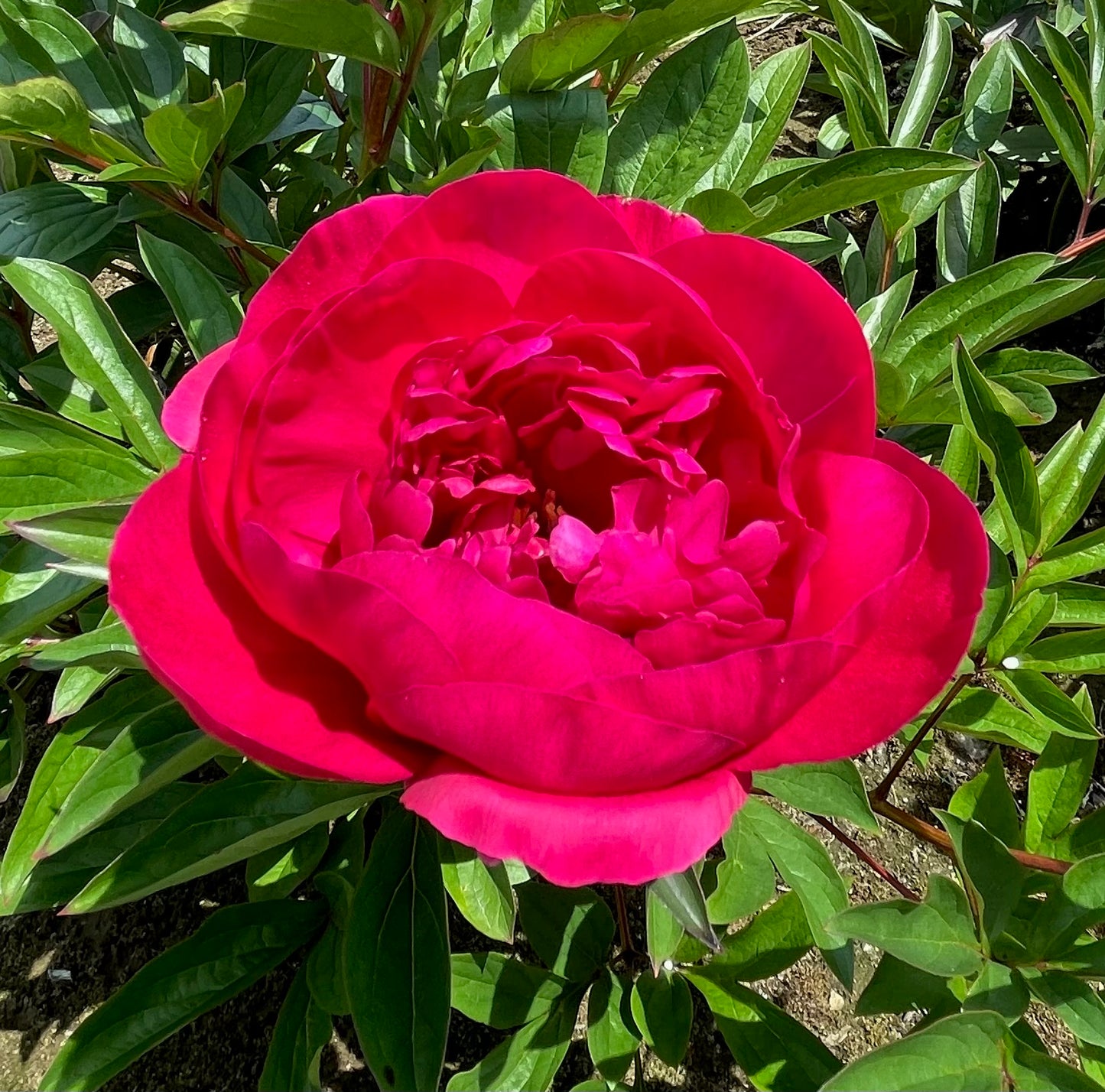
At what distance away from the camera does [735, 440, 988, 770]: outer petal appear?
0.49m

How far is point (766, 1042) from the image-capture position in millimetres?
896

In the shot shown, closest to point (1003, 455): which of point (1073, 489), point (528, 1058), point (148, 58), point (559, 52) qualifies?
point (1073, 489)

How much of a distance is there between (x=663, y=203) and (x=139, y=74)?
0.48 m

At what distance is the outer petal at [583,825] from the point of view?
428 mm

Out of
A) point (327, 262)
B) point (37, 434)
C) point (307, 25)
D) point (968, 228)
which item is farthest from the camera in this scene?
point (968, 228)

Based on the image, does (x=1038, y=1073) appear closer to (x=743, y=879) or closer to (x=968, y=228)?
(x=743, y=879)

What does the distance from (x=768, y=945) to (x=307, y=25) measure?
871 mm

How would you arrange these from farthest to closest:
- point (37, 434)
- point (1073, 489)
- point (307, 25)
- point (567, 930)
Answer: point (567, 930), point (1073, 489), point (37, 434), point (307, 25)

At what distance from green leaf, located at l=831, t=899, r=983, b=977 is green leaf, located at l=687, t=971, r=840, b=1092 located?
257 mm

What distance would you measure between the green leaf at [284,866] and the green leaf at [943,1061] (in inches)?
21.3

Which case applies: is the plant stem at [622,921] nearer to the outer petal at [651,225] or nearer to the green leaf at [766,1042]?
the green leaf at [766,1042]

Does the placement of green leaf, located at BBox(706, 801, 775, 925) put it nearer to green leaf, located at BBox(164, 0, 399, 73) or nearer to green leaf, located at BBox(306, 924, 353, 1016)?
green leaf, located at BBox(306, 924, 353, 1016)

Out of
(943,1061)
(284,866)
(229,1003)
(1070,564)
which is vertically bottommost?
(229,1003)

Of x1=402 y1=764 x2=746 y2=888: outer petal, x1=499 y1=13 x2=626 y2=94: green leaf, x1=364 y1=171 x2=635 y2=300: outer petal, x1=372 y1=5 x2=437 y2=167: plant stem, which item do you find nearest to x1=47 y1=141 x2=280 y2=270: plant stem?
x1=372 y1=5 x2=437 y2=167: plant stem
